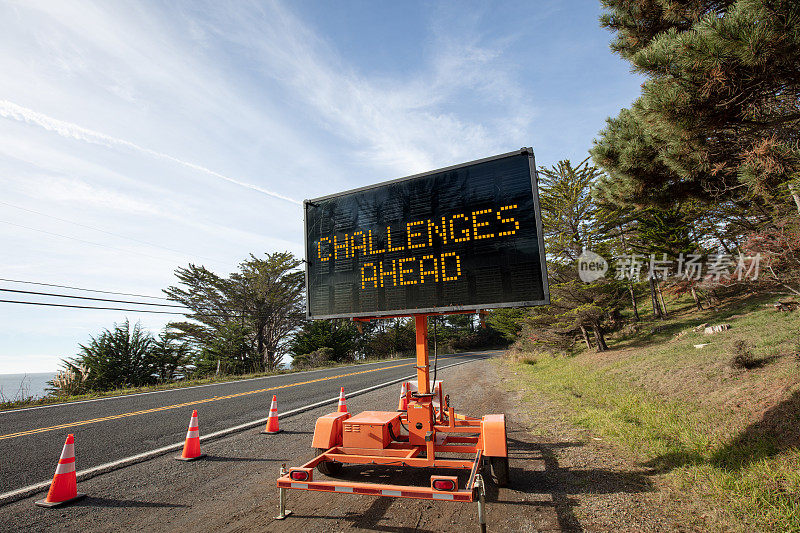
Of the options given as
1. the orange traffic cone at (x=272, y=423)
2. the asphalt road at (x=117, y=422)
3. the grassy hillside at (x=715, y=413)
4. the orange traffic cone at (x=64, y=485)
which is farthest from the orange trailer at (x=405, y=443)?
the asphalt road at (x=117, y=422)

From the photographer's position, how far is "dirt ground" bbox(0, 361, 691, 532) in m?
3.51

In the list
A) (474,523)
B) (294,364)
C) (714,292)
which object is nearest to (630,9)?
(474,523)

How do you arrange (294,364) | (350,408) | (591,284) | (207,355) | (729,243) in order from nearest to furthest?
(350,408), (729,243), (591,284), (207,355), (294,364)

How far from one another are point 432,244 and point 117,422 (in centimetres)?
857

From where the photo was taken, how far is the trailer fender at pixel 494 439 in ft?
13.8

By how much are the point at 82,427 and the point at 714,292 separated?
83.4 ft

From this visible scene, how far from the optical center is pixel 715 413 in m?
5.73

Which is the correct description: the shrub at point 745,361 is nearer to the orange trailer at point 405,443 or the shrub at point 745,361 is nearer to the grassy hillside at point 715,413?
the grassy hillside at point 715,413

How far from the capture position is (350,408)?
9.47m

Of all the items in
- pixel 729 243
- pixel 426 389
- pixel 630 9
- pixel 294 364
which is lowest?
pixel 294 364

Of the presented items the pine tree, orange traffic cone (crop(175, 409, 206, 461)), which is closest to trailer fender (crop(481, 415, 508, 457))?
orange traffic cone (crop(175, 409, 206, 461))

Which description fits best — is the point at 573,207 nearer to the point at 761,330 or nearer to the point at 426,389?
the point at 761,330

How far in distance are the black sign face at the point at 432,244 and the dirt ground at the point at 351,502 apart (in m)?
2.30

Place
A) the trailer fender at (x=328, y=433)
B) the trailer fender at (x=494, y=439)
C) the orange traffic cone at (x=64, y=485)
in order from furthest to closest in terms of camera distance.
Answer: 1. the trailer fender at (x=328, y=433)
2. the trailer fender at (x=494, y=439)
3. the orange traffic cone at (x=64, y=485)
